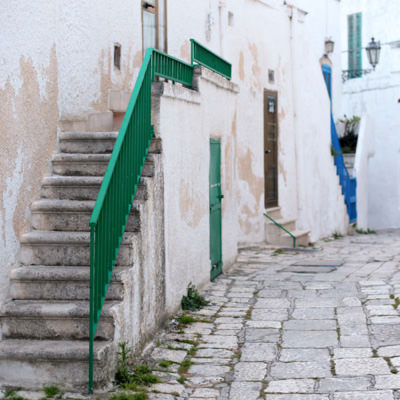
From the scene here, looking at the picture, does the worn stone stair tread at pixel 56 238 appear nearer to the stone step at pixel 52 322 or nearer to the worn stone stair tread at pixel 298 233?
the stone step at pixel 52 322

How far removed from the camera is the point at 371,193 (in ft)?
68.5

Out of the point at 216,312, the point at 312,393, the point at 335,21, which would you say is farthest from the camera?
the point at 335,21

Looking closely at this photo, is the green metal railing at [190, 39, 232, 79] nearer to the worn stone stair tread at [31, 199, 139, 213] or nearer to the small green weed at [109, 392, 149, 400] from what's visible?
the worn stone stair tread at [31, 199, 139, 213]

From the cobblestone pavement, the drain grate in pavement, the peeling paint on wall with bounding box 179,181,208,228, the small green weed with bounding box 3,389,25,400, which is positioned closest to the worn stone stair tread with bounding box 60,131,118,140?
the peeling paint on wall with bounding box 179,181,208,228

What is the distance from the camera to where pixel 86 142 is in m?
7.27

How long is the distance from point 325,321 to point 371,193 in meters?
14.5

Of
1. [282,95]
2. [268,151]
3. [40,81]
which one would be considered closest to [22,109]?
[40,81]

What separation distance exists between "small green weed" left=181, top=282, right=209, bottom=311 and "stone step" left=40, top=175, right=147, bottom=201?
1.76 meters

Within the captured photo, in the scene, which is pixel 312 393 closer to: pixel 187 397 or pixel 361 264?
pixel 187 397

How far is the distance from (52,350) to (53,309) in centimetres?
46

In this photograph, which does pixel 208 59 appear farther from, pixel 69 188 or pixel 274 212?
pixel 274 212

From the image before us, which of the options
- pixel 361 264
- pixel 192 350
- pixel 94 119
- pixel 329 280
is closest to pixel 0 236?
pixel 192 350

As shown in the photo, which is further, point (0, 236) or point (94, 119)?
point (94, 119)

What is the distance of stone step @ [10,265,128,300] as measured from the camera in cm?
575
